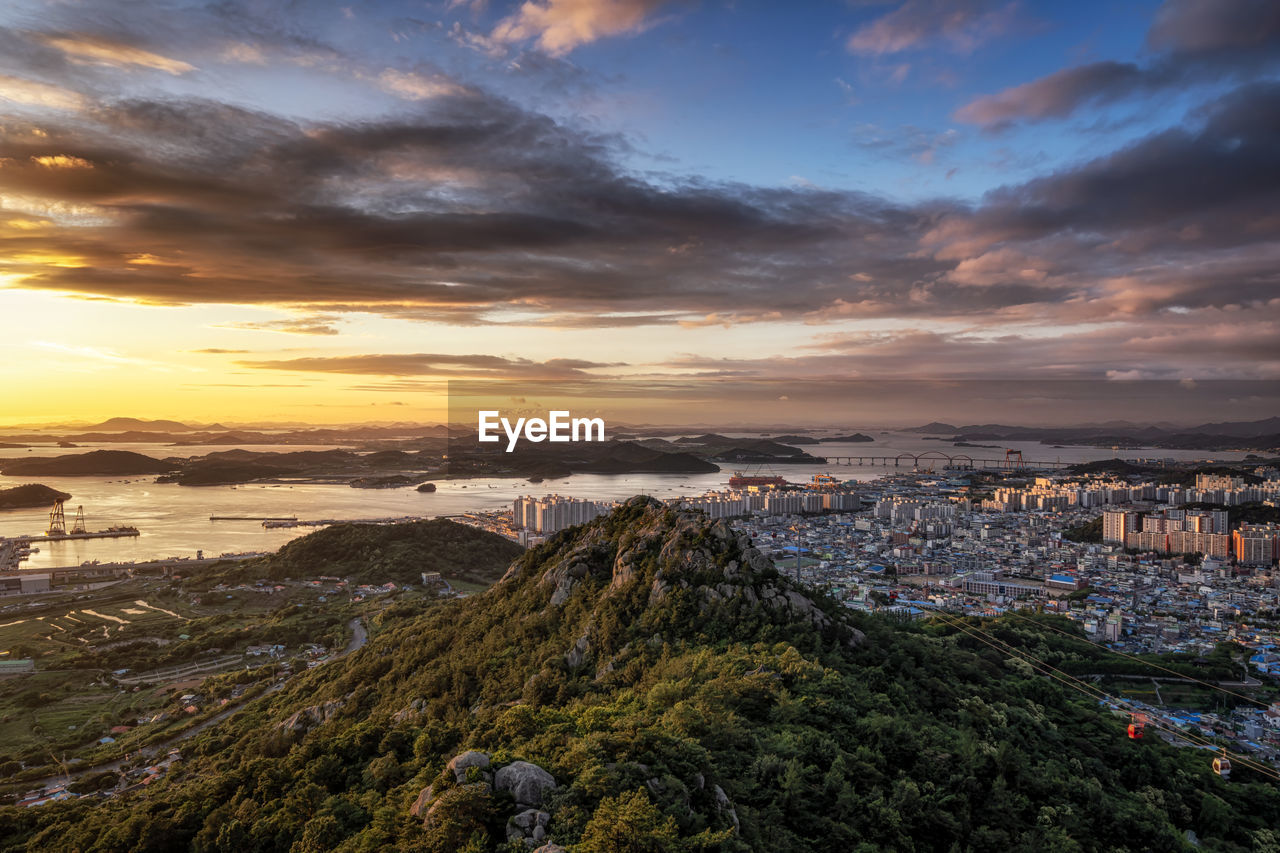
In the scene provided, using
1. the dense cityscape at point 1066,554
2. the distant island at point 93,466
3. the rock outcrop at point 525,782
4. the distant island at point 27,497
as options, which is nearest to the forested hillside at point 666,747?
the rock outcrop at point 525,782

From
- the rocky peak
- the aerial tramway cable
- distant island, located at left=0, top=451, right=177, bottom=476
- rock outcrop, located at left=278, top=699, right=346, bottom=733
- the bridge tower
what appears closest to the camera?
the rocky peak

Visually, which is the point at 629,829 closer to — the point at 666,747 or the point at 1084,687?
the point at 666,747

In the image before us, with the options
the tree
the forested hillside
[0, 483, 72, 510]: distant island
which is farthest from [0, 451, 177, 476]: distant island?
the tree

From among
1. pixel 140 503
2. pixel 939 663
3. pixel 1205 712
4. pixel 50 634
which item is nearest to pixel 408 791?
pixel 939 663

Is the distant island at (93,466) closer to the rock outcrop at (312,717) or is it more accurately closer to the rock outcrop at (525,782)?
the rock outcrop at (312,717)

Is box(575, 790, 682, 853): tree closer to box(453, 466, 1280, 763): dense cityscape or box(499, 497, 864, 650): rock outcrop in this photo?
box(499, 497, 864, 650): rock outcrop

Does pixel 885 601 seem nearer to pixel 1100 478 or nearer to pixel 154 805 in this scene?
pixel 154 805
